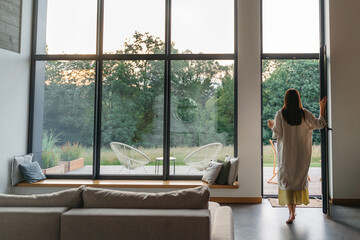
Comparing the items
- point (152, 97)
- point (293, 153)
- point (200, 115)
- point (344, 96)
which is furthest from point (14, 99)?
point (344, 96)

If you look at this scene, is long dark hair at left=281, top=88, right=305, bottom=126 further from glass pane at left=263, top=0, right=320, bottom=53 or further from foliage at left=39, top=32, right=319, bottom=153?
glass pane at left=263, top=0, right=320, bottom=53

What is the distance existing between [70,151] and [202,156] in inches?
92.5

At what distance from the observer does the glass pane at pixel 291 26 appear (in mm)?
4621

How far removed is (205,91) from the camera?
469cm

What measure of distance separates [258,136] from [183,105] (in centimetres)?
136

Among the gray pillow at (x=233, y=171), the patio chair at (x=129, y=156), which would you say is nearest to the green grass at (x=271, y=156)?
the gray pillow at (x=233, y=171)

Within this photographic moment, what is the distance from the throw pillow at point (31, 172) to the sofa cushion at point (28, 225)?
3.27m

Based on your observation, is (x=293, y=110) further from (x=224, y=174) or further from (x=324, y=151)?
(x=224, y=174)

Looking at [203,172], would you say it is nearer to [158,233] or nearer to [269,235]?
[269,235]

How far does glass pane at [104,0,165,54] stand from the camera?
4762 millimetres

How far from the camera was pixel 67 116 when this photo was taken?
4.82 meters

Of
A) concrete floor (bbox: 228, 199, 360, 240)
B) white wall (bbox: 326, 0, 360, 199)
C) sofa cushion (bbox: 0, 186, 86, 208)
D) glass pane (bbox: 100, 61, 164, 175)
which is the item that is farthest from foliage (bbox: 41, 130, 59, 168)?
white wall (bbox: 326, 0, 360, 199)

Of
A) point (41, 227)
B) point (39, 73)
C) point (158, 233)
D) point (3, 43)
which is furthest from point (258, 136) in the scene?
point (3, 43)

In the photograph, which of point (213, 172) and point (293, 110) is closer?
point (293, 110)
